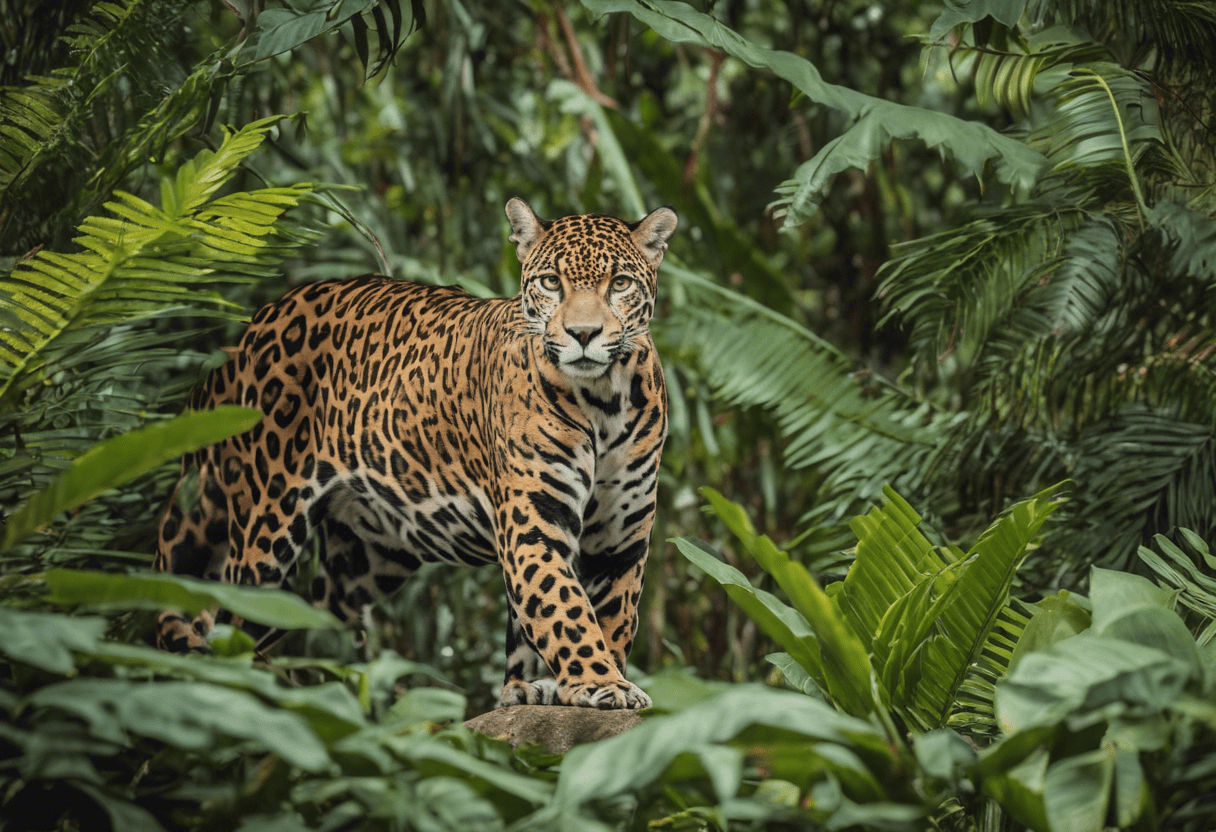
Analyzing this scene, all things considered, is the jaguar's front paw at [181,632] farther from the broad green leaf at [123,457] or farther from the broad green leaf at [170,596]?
the broad green leaf at [170,596]

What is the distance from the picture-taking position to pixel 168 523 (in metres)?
4.71

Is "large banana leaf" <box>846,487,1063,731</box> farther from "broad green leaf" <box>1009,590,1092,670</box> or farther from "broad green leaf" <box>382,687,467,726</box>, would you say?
"broad green leaf" <box>382,687,467,726</box>

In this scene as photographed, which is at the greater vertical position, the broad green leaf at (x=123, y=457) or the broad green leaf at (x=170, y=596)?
the broad green leaf at (x=123, y=457)

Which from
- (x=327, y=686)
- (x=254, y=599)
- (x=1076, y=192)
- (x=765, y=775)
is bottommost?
(x=765, y=775)

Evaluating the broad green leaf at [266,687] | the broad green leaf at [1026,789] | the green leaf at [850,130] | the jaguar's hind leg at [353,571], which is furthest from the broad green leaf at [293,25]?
the broad green leaf at [1026,789]

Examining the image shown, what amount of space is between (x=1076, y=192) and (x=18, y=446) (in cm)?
456

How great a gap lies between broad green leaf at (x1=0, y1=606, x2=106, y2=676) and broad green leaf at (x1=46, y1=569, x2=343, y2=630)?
69 mm

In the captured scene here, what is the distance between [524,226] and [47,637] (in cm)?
238

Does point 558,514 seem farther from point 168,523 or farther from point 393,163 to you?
point 393,163

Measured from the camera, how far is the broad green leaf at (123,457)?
98.1 inches

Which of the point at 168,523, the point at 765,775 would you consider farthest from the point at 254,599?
the point at 168,523

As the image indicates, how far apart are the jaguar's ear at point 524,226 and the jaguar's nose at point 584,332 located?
0.54m

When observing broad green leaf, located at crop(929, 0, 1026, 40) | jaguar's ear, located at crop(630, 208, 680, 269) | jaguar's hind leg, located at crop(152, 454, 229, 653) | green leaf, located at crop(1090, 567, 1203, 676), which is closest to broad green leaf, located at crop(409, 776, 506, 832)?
green leaf, located at crop(1090, 567, 1203, 676)

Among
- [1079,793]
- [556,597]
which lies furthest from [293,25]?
[1079,793]
